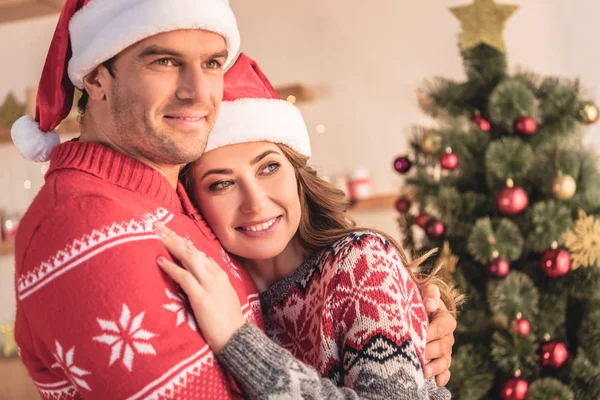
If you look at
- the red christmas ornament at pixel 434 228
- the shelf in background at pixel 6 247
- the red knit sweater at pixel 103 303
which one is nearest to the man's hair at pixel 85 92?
the red knit sweater at pixel 103 303

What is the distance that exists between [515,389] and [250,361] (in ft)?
6.07

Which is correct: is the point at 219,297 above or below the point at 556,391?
above

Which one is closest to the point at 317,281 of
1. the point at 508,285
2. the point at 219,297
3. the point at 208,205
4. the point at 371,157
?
the point at 208,205

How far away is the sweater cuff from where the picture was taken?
1.20 m

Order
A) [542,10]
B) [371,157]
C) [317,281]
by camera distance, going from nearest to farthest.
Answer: [317,281]
[542,10]
[371,157]

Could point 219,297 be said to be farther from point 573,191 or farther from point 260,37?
point 260,37

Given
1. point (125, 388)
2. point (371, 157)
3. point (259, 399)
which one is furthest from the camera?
point (371, 157)

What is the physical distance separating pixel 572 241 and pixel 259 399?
72.7 inches

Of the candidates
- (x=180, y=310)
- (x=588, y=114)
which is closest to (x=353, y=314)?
(x=180, y=310)

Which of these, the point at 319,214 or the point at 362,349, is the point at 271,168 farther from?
the point at 362,349

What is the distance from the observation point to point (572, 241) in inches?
107

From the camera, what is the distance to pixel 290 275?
1.68 m

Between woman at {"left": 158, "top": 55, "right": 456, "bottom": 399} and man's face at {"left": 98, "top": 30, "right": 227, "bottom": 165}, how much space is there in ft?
0.68

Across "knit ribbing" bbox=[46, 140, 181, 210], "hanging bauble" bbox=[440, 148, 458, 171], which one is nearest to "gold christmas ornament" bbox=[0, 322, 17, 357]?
"hanging bauble" bbox=[440, 148, 458, 171]
